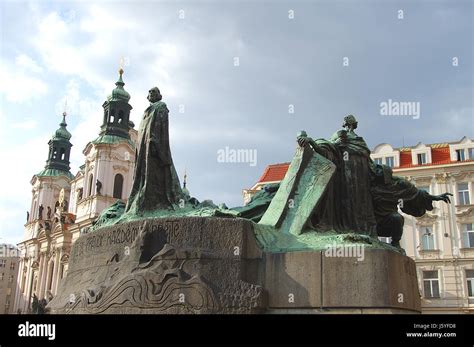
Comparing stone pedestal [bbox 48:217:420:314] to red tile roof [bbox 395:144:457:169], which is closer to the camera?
stone pedestal [bbox 48:217:420:314]

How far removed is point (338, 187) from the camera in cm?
1023

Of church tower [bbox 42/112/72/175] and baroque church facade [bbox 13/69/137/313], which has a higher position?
church tower [bbox 42/112/72/175]

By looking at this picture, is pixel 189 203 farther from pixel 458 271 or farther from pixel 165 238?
pixel 458 271

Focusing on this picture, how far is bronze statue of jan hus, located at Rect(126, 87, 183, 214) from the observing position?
10.3 m

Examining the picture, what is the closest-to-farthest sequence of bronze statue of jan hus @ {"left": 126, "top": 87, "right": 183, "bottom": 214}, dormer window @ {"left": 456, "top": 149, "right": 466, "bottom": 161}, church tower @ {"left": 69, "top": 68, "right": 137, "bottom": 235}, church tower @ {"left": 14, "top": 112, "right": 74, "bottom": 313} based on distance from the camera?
1. bronze statue of jan hus @ {"left": 126, "top": 87, "right": 183, "bottom": 214}
2. dormer window @ {"left": 456, "top": 149, "right": 466, "bottom": 161}
3. church tower @ {"left": 69, "top": 68, "right": 137, "bottom": 235}
4. church tower @ {"left": 14, "top": 112, "right": 74, "bottom": 313}

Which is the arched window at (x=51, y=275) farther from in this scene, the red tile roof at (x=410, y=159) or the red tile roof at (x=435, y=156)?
the red tile roof at (x=435, y=156)

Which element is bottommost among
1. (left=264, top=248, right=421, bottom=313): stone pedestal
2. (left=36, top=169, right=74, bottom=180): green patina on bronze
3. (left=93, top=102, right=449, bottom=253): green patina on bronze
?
(left=264, top=248, right=421, bottom=313): stone pedestal

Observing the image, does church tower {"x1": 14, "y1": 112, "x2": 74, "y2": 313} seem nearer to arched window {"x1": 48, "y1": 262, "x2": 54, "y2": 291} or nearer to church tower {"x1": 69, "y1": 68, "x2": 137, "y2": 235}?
arched window {"x1": 48, "y1": 262, "x2": 54, "y2": 291}

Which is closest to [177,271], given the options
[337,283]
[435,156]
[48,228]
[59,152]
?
[337,283]

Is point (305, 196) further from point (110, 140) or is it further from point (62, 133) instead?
point (62, 133)

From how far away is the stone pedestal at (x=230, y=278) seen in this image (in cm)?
805

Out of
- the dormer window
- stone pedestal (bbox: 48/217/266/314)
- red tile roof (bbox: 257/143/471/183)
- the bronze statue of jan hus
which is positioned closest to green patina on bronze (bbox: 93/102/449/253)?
the bronze statue of jan hus

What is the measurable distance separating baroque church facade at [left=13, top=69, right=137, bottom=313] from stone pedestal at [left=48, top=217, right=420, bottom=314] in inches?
1758
